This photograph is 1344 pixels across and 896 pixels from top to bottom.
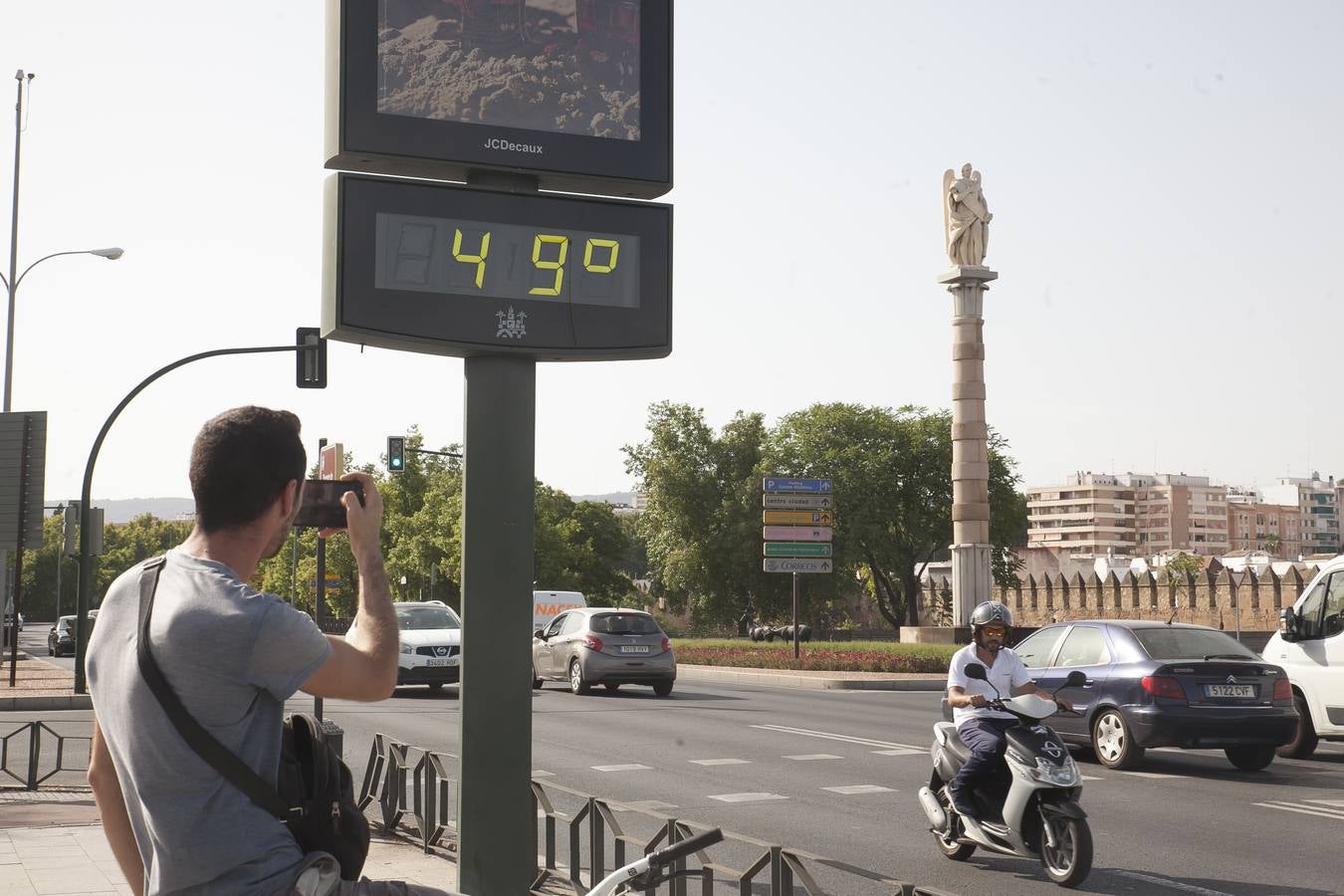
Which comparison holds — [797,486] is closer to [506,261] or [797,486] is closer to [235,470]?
[506,261]

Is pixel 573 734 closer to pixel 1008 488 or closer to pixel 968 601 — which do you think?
pixel 968 601

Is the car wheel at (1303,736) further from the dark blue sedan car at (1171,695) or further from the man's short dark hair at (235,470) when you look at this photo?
the man's short dark hair at (235,470)

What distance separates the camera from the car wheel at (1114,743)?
14.5m

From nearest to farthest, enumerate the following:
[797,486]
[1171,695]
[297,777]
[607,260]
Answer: [297,777], [607,260], [1171,695], [797,486]

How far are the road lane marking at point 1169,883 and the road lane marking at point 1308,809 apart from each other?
10.2ft

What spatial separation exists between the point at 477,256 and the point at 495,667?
1.48 m

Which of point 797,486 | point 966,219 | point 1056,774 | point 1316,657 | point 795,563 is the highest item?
point 966,219

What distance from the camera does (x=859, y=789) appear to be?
13125mm

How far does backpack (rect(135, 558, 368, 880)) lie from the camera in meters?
2.70

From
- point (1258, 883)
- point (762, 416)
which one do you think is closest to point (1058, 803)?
point (1258, 883)

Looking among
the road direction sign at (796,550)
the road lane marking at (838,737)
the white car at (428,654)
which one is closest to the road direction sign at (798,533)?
the road direction sign at (796,550)

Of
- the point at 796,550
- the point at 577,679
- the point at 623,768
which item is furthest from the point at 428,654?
the point at 796,550

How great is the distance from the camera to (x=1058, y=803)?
8609 millimetres

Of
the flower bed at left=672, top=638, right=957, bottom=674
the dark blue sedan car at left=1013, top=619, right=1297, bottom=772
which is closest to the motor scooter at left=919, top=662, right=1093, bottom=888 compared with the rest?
the dark blue sedan car at left=1013, top=619, right=1297, bottom=772
